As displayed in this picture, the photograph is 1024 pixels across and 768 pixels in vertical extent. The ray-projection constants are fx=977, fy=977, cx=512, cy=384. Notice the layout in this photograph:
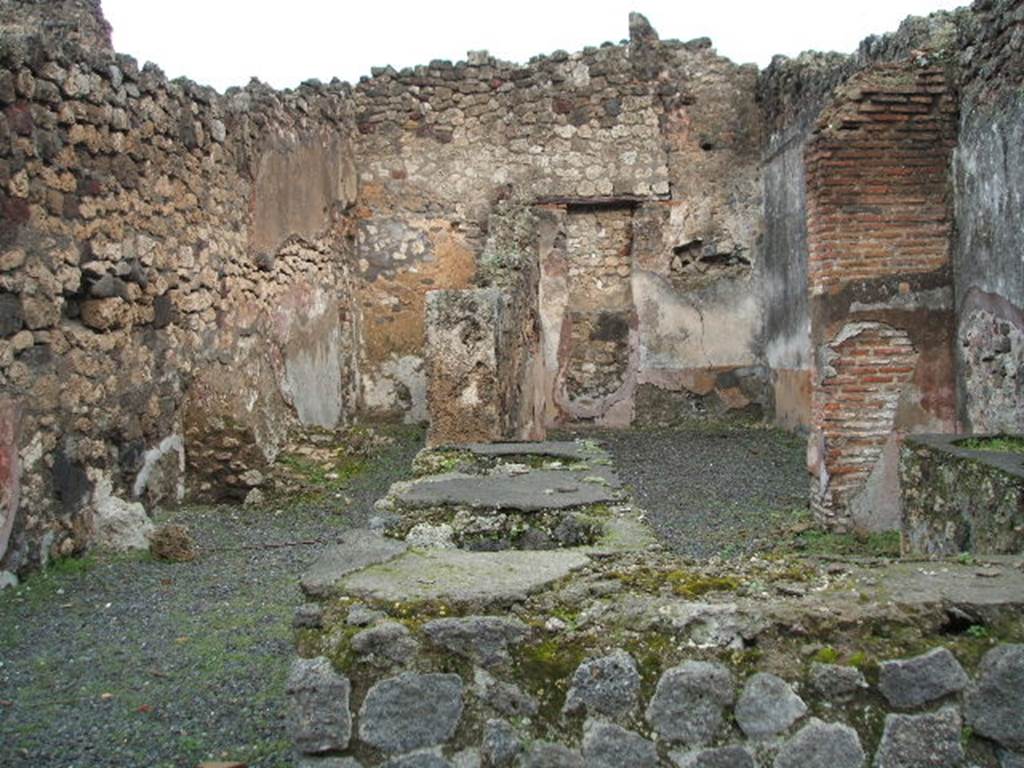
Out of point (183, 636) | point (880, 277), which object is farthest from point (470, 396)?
point (183, 636)

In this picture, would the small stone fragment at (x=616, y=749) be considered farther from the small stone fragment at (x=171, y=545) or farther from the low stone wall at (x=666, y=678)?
the small stone fragment at (x=171, y=545)

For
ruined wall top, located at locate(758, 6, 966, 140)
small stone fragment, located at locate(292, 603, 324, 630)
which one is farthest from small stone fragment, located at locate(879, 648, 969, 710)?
ruined wall top, located at locate(758, 6, 966, 140)

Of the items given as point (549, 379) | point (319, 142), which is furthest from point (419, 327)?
point (319, 142)

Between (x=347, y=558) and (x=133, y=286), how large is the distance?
3575 millimetres

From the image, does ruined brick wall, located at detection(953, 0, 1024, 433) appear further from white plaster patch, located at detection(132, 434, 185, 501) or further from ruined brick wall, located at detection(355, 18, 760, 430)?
ruined brick wall, located at detection(355, 18, 760, 430)

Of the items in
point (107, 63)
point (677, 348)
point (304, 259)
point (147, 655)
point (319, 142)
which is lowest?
point (147, 655)

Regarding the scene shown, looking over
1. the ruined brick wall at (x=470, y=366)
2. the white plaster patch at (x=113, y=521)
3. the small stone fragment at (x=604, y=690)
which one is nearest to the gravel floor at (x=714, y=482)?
the ruined brick wall at (x=470, y=366)

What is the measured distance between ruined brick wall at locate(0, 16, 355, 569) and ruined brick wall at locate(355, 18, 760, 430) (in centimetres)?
204

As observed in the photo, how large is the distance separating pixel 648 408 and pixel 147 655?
7.67 meters

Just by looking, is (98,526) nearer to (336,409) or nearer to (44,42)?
(44,42)

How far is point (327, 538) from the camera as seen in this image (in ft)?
18.2

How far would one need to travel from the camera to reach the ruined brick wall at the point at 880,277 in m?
5.86

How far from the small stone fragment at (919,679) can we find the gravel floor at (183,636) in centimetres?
154

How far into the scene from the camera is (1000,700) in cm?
198
